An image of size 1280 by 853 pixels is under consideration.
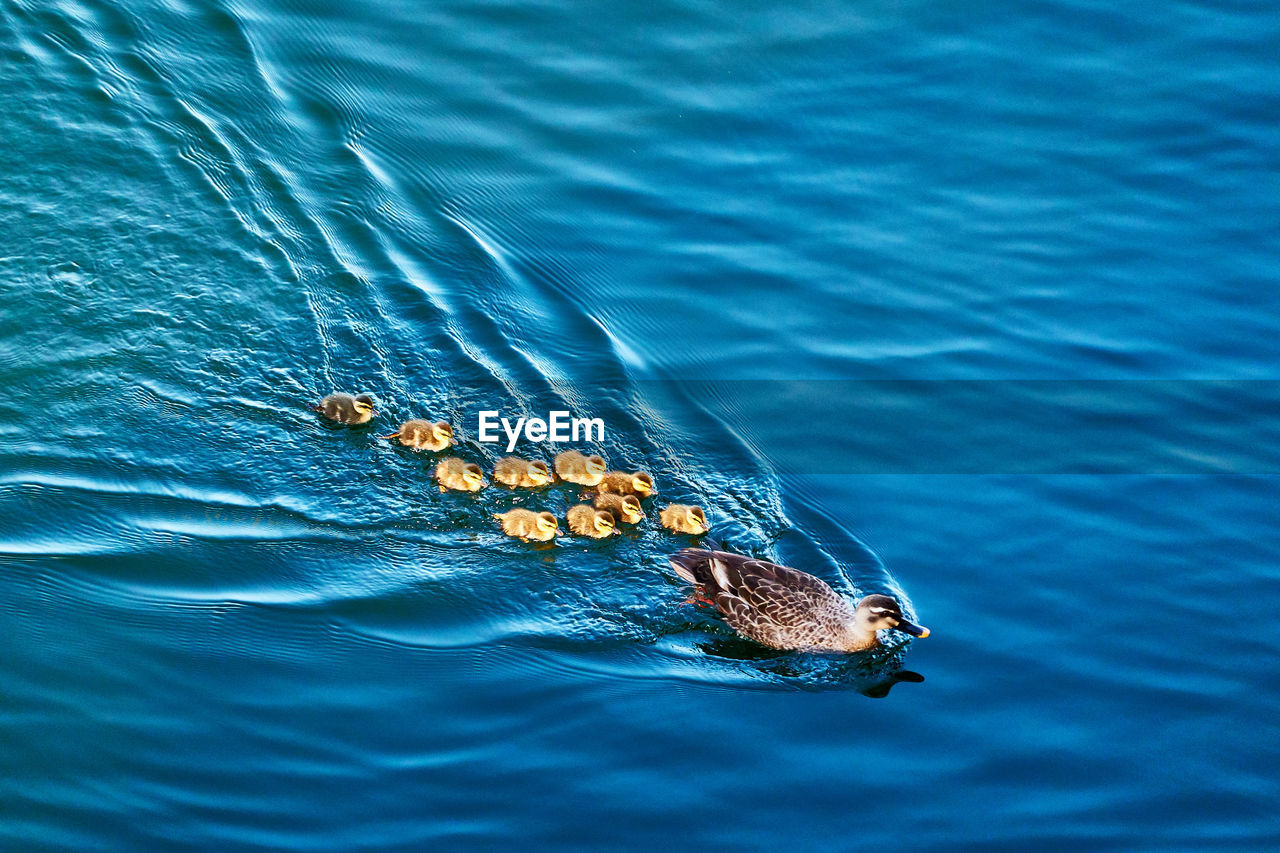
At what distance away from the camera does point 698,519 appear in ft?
21.9

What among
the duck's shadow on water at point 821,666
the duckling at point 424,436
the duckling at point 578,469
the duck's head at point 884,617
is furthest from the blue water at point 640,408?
the duckling at point 578,469

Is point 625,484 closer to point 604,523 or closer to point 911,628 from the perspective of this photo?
point 604,523

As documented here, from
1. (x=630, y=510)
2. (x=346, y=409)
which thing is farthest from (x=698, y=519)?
(x=346, y=409)

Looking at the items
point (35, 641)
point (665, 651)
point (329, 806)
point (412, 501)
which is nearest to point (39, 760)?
point (35, 641)

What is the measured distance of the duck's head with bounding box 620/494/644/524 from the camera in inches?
260

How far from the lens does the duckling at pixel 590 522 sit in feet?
21.5

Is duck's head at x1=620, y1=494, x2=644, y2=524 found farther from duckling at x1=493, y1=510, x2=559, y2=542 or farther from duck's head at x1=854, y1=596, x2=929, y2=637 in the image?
duck's head at x1=854, y1=596, x2=929, y2=637

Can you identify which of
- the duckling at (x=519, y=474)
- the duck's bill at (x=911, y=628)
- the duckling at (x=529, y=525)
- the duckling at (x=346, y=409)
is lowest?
the duck's bill at (x=911, y=628)

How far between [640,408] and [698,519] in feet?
3.64

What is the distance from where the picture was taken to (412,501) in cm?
664

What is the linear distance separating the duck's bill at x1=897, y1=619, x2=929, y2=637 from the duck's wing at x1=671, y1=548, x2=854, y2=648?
26 centimetres

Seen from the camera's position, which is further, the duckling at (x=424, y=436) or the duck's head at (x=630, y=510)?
the duckling at (x=424, y=436)

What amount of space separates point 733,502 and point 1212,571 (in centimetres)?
257

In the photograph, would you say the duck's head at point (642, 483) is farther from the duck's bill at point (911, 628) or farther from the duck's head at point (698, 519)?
the duck's bill at point (911, 628)
